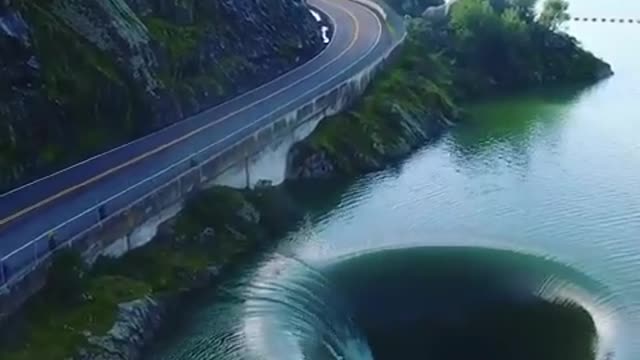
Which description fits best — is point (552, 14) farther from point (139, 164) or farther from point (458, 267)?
point (139, 164)

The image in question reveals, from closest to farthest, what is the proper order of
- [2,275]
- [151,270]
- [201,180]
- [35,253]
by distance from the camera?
[2,275] < [35,253] < [151,270] < [201,180]

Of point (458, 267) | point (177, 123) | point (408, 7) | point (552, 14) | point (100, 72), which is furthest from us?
point (408, 7)

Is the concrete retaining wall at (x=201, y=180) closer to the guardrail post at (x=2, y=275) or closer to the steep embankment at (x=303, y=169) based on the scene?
the guardrail post at (x=2, y=275)

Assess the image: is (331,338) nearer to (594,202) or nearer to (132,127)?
(132,127)

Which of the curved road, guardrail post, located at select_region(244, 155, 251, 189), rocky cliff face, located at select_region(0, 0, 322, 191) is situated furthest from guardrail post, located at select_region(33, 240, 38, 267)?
guardrail post, located at select_region(244, 155, 251, 189)

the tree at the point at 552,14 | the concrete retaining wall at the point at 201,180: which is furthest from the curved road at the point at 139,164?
the tree at the point at 552,14

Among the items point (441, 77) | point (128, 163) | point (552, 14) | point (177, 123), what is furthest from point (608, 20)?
point (128, 163)

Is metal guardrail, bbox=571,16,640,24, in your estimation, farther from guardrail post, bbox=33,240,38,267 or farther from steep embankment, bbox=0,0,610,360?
guardrail post, bbox=33,240,38,267
